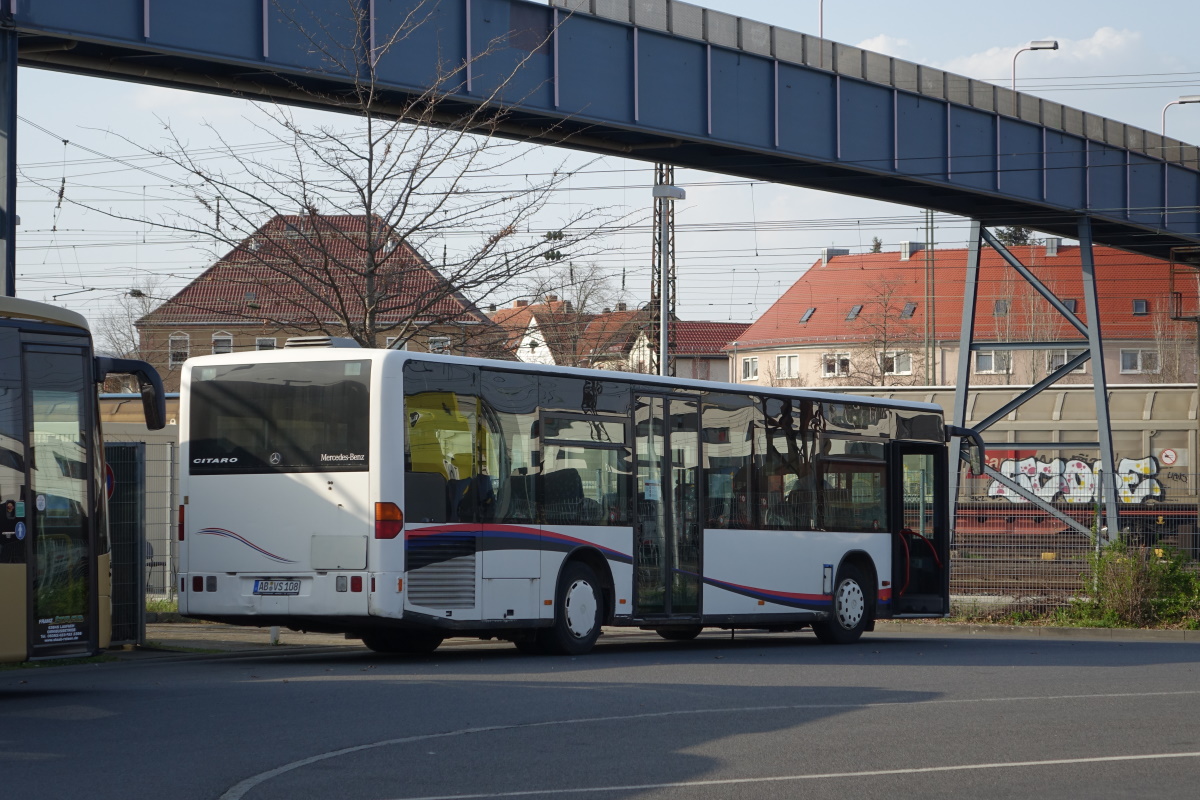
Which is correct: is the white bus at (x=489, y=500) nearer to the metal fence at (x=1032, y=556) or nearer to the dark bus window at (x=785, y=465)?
the dark bus window at (x=785, y=465)

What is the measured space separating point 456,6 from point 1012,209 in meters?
11.5

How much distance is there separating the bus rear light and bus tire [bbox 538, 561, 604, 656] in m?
2.07

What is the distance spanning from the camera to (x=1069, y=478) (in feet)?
103

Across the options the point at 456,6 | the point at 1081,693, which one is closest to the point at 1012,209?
the point at 456,6

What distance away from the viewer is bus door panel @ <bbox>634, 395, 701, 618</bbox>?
52.3 ft

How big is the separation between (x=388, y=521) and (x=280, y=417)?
1.53m

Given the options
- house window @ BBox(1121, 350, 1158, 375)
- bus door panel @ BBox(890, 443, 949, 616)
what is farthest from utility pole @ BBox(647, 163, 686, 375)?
house window @ BBox(1121, 350, 1158, 375)

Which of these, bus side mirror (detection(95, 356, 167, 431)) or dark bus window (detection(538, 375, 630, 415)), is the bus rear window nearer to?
bus side mirror (detection(95, 356, 167, 431))

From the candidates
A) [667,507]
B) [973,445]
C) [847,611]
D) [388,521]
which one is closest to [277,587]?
[388,521]

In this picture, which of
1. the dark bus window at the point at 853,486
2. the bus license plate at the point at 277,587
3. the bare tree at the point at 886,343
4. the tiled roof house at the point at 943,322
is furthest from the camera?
the tiled roof house at the point at 943,322

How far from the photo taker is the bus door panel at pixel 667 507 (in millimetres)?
15930

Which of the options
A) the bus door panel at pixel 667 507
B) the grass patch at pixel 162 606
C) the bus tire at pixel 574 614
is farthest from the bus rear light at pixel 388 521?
the grass patch at pixel 162 606

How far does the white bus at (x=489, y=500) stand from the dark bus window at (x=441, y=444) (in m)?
0.02

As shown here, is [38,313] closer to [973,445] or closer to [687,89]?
[973,445]
